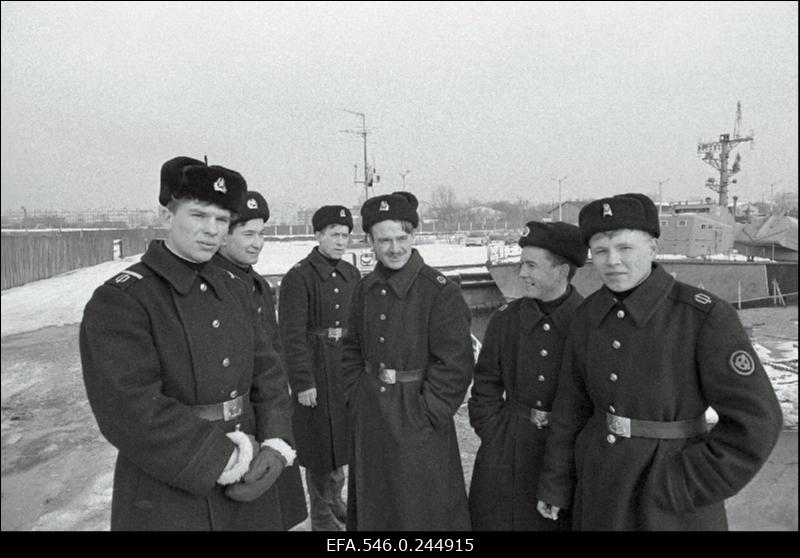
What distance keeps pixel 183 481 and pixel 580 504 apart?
1.85 m

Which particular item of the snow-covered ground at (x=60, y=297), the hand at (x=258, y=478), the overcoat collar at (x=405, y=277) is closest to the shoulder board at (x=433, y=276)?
the overcoat collar at (x=405, y=277)

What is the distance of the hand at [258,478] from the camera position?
2229 millimetres

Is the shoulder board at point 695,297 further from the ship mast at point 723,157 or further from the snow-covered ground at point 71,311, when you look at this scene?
the ship mast at point 723,157

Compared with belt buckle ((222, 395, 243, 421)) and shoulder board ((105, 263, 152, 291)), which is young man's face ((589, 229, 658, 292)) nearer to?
belt buckle ((222, 395, 243, 421))

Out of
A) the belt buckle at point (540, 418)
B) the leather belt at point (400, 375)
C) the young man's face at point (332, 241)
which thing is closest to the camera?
the belt buckle at point (540, 418)

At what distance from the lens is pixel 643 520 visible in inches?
89.4

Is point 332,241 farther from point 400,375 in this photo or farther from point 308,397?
point 400,375

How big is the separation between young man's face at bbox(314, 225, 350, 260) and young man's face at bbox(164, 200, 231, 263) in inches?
93.8

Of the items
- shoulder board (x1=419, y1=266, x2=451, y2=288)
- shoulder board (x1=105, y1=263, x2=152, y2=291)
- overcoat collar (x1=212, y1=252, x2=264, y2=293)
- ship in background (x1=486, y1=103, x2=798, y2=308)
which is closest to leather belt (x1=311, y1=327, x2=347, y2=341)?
overcoat collar (x1=212, y1=252, x2=264, y2=293)

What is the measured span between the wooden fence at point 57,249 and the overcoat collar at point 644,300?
2233 mm

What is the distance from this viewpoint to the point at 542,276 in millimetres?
2998

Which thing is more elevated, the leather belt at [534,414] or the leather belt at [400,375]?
the leather belt at [400,375]

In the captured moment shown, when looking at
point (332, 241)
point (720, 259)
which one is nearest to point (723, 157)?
point (720, 259)

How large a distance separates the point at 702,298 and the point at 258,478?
2.17 metres
